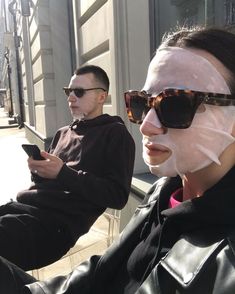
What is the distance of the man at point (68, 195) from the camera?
2.53 m

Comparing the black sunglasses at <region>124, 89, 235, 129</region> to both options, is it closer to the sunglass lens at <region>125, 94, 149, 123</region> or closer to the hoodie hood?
the sunglass lens at <region>125, 94, 149, 123</region>

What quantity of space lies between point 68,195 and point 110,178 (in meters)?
0.28

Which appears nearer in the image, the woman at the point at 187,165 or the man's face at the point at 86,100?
the woman at the point at 187,165

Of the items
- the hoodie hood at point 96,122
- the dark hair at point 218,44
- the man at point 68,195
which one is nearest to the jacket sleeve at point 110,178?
the man at point 68,195

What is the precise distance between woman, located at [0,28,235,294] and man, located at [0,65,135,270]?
1009mm

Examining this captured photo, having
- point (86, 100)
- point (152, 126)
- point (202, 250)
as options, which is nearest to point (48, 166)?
point (86, 100)

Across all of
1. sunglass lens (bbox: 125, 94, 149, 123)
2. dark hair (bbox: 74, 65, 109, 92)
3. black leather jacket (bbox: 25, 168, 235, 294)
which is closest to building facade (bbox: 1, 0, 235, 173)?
dark hair (bbox: 74, 65, 109, 92)

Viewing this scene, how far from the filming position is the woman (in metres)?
1.13

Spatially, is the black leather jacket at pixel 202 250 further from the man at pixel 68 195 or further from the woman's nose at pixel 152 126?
the man at pixel 68 195

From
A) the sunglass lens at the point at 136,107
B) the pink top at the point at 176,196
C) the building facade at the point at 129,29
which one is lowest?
the pink top at the point at 176,196

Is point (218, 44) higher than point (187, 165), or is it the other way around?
point (218, 44)

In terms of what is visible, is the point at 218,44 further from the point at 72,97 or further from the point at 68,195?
the point at 72,97

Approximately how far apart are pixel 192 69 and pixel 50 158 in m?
1.56

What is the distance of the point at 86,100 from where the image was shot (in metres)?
A: 3.12
